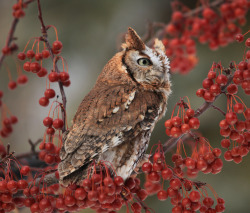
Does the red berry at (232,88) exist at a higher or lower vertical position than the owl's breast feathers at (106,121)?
higher

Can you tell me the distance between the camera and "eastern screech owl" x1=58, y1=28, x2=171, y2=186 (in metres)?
0.90

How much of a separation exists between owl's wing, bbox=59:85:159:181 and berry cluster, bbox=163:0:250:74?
34cm

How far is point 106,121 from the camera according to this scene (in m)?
0.96

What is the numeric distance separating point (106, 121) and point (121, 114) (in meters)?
0.05

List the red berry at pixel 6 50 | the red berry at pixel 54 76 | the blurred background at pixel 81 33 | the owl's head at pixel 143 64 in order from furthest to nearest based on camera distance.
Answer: the blurred background at pixel 81 33, the red berry at pixel 6 50, the owl's head at pixel 143 64, the red berry at pixel 54 76

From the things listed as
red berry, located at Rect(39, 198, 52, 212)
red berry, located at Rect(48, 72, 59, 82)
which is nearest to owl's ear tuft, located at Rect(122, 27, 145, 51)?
red berry, located at Rect(48, 72, 59, 82)

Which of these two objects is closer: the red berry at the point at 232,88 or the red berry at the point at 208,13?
the red berry at the point at 232,88

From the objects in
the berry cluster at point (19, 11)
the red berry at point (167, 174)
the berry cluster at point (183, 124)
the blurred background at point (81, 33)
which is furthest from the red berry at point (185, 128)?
the blurred background at point (81, 33)

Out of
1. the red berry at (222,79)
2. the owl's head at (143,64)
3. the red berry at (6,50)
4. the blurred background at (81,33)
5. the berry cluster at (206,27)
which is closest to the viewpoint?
the red berry at (222,79)

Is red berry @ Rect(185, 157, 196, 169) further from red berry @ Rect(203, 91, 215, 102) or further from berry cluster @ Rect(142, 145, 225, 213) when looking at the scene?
red berry @ Rect(203, 91, 215, 102)

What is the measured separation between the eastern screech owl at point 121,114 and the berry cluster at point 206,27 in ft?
0.80

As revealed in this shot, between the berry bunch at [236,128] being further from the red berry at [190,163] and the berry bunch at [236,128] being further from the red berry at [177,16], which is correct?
the red berry at [177,16]

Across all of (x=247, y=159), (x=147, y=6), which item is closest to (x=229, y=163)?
(x=247, y=159)

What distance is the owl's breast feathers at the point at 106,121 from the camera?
892mm
